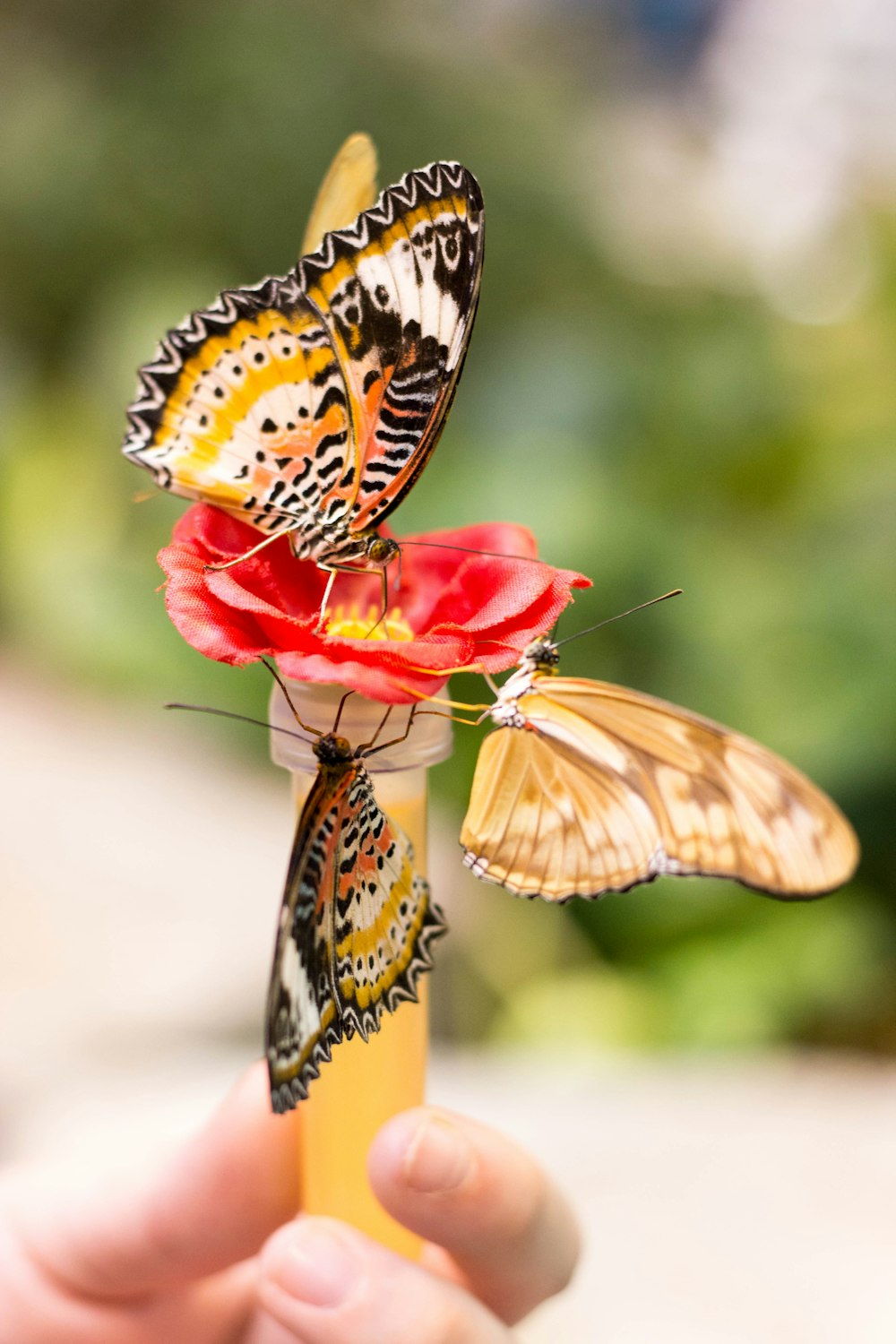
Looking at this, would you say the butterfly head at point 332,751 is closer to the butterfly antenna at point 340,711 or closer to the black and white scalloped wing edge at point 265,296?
the butterfly antenna at point 340,711

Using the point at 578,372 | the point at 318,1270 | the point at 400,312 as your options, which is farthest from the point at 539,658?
the point at 578,372

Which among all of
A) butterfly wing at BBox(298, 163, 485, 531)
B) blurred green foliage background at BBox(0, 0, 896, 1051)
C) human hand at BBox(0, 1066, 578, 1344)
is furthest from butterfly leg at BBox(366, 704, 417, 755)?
blurred green foliage background at BBox(0, 0, 896, 1051)

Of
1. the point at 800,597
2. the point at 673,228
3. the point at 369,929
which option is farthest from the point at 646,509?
the point at 673,228

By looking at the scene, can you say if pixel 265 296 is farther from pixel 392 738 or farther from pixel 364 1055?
pixel 364 1055

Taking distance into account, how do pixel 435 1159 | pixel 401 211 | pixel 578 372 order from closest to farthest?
pixel 401 211
pixel 435 1159
pixel 578 372

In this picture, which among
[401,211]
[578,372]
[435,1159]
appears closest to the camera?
[401,211]

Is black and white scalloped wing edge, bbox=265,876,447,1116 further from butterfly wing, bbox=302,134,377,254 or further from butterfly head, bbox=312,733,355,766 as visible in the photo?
butterfly wing, bbox=302,134,377,254
